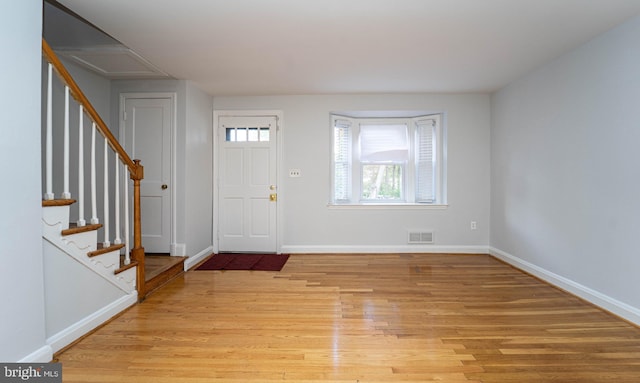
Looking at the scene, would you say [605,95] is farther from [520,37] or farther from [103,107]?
[103,107]

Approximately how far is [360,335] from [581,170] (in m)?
2.75

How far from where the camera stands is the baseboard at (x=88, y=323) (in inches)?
77.6

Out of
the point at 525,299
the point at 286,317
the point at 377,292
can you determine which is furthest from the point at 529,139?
the point at 286,317

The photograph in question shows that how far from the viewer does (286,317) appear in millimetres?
2502

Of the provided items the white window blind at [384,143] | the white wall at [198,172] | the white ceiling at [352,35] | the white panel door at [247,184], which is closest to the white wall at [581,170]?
the white ceiling at [352,35]

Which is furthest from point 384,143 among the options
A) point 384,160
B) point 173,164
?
point 173,164

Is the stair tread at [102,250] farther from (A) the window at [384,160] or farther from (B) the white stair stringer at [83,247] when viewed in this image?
(A) the window at [384,160]

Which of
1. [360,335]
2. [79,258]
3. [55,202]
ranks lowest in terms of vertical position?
[360,335]

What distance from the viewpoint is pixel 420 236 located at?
15.2 ft

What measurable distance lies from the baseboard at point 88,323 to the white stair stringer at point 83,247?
0.10 meters

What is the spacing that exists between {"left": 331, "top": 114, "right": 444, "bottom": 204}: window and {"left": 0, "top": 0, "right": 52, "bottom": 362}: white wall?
3586 mm

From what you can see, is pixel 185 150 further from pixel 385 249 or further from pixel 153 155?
pixel 385 249

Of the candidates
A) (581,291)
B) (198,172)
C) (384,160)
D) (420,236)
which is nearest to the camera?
(581,291)

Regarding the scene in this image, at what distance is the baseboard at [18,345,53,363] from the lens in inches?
67.9
